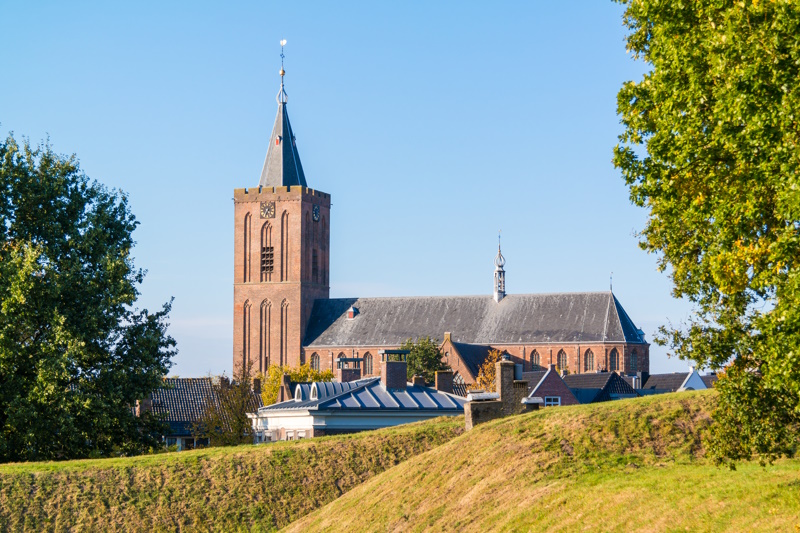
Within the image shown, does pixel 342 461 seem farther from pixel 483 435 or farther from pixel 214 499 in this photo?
pixel 483 435

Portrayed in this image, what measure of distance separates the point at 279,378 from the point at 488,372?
61.5 feet

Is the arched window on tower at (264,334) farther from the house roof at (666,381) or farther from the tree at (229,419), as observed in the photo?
the tree at (229,419)

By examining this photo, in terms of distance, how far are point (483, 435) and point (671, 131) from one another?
11167 millimetres

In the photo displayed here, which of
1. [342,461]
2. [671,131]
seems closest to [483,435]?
[342,461]

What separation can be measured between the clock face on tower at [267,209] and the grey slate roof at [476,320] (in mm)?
10978

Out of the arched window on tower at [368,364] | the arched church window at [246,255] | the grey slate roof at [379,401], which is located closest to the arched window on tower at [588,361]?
the arched window on tower at [368,364]

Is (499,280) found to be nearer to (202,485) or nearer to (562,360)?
(562,360)

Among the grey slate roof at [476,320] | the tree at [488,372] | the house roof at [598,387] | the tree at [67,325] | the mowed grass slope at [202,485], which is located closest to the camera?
the mowed grass slope at [202,485]

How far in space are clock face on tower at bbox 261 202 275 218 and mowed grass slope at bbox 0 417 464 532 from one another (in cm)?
8896

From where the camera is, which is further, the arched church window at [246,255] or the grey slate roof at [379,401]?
the arched church window at [246,255]

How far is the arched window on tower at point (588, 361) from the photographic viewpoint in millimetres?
108562

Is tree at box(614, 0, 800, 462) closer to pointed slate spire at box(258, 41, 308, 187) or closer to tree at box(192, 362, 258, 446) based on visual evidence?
tree at box(192, 362, 258, 446)

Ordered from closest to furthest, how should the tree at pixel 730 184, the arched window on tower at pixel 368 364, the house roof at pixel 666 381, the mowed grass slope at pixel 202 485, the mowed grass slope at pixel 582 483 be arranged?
the tree at pixel 730 184
the mowed grass slope at pixel 582 483
the mowed grass slope at pixel 202 485
the house roof at pixel 666 381
the arched window on tower at pixel 368 364

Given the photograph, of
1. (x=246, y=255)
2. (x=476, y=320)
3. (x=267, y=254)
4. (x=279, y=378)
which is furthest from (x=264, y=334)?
(x=476, y=320)
